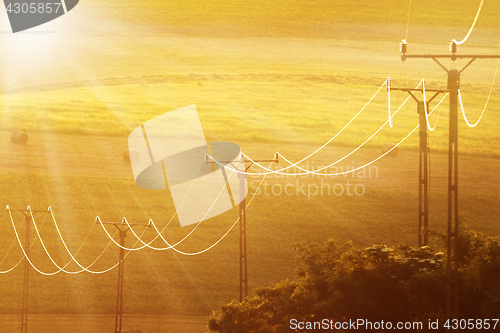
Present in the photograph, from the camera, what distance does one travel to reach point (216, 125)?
2586 inches

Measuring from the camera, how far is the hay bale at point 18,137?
191 ft

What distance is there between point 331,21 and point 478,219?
56882 mm

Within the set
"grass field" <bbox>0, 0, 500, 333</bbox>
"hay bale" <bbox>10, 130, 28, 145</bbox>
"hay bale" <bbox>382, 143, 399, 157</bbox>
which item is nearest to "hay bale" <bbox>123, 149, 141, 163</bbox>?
"grass field" <bbox>0, 0, 500, 333</bbox>

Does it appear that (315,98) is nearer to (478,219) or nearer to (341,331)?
(478,219)

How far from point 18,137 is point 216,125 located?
1997 cm

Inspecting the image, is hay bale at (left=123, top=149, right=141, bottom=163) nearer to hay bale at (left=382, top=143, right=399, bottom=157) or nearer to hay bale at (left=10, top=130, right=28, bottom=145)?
hay bale at (left=10, top=130, right=28, bottom=145)

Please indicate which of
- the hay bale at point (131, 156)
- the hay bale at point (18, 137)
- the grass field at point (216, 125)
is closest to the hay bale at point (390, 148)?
the grass field at point (216, 125)

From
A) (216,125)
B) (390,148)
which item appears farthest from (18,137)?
(390,148)

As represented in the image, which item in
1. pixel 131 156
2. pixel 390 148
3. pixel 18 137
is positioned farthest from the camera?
pixel 18 137

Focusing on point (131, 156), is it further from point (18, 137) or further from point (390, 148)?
point (390, 148)

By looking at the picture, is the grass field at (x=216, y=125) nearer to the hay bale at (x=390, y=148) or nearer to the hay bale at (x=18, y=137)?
→ the hay bale at (x=18, y=137)

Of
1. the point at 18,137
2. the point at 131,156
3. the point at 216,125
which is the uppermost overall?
the point at 18,137

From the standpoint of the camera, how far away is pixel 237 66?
85625 mm

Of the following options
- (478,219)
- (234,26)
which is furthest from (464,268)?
(234,26)
